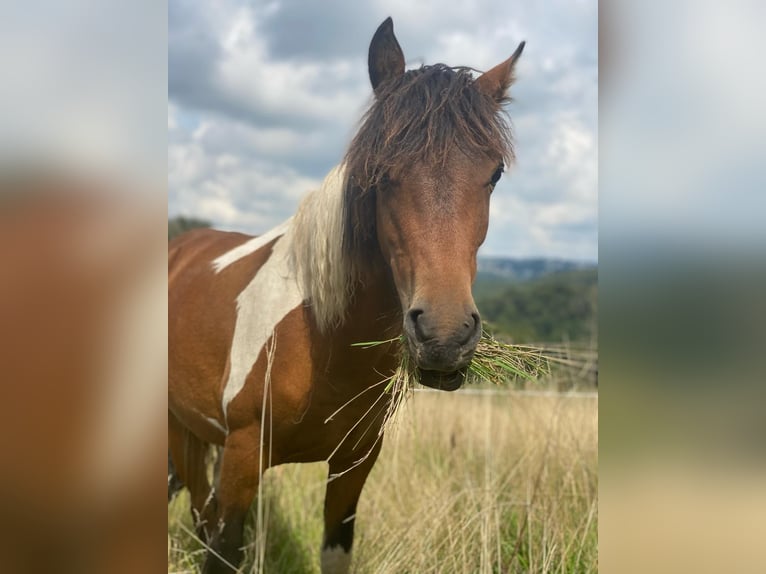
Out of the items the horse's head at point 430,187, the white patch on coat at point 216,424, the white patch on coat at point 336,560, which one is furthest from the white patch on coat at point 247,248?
the white patch on coat at point 336,560

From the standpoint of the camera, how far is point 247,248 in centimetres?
292

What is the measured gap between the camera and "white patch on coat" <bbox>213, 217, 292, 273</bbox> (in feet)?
9.12

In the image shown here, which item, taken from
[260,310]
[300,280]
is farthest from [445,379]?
[260,310]

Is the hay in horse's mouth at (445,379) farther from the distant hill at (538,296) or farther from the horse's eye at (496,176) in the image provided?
the distant hill at (538,296)

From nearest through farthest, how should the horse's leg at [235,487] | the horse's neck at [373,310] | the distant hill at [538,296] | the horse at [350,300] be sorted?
the horse at [350,300] → the horse's neck at [373,310] → the horse's leg at [235,487] → the distant hill at [538,296]

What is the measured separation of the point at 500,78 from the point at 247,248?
1.50m

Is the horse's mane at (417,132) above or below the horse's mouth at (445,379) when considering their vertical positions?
above

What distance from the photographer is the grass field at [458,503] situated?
8.26ft

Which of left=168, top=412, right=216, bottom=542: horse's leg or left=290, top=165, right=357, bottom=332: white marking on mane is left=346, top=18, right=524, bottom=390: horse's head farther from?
left=168, top=412, right=216, bottom=542: horse's leg

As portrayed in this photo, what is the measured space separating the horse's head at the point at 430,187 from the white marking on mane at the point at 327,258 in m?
0.10

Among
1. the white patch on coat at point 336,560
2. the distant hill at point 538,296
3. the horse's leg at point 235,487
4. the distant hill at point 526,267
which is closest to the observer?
the horse's leg at point 235,487

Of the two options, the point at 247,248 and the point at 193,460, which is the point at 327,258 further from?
the point at 193,460
